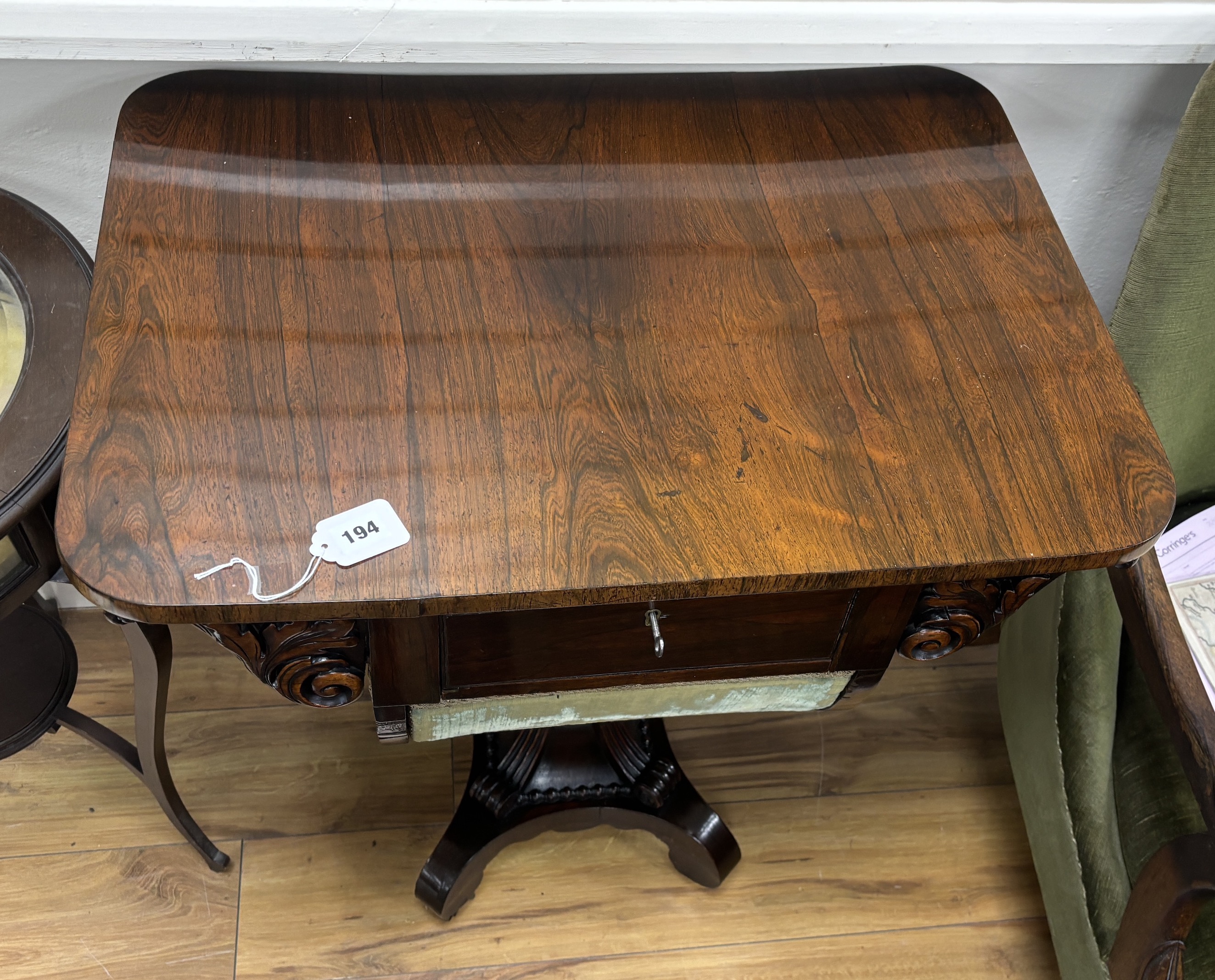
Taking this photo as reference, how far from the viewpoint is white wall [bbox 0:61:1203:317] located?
90 centimetres

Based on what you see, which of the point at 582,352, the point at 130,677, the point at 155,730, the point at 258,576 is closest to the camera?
the point at 258,576

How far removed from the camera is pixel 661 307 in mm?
747

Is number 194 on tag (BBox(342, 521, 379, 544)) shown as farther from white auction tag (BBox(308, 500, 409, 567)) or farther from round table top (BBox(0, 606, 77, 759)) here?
round table top (BBox(0, 606, 77, 759))

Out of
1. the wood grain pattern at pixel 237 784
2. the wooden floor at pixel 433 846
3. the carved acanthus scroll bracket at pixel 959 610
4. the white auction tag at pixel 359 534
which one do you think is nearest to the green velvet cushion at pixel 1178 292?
the carved acanthus scroll bracket at pixel 959 610

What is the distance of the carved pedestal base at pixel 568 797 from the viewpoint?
3.69 ft

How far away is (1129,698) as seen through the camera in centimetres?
105

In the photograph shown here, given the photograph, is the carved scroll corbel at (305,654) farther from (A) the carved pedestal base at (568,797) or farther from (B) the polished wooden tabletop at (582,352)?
(A) the carved pedestal base at (568,797)

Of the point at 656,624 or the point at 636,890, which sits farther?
the point at 636,890

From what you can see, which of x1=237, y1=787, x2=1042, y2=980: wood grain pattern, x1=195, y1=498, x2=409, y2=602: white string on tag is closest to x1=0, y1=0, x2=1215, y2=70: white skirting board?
x1=195, y1=498, x2=409, y2=602: white string on tag

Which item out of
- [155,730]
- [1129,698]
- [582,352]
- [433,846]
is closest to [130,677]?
[155,730]

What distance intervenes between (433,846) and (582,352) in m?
0.70

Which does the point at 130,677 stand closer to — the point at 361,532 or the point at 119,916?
the point at 119,916

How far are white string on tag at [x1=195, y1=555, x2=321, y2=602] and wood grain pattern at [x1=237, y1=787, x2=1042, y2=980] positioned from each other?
68cm

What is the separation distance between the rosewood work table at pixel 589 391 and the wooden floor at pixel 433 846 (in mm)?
369
